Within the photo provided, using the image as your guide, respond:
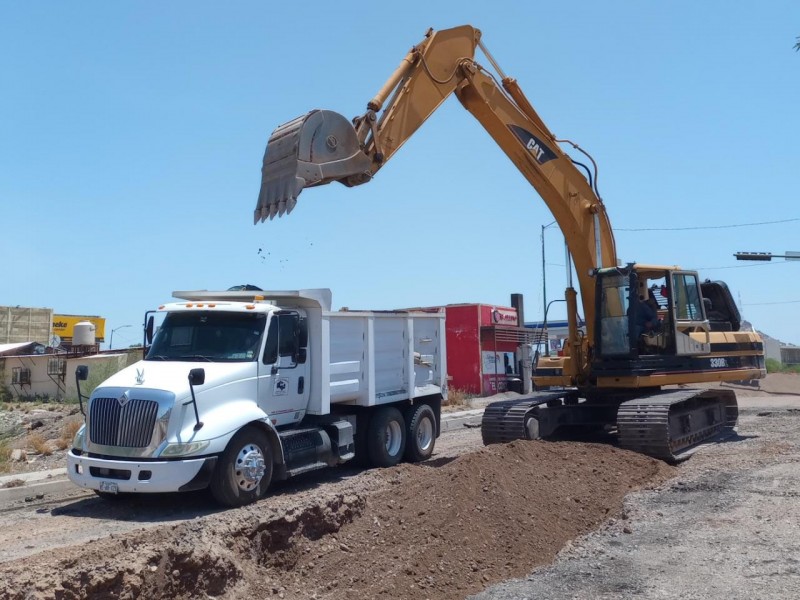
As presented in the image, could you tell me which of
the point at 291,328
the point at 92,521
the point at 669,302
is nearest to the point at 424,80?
the point at 291,328

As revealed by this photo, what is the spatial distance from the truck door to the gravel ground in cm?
451

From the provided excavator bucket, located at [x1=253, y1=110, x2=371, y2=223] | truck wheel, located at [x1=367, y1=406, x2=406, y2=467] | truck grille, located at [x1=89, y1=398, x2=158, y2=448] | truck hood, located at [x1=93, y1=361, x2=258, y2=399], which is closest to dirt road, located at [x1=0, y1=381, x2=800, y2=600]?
A: truck grille, located at [x1=89, y1=398, x2=158, y2=448]

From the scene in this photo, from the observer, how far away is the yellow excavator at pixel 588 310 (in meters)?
11.8

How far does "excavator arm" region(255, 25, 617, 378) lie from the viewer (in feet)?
32.5

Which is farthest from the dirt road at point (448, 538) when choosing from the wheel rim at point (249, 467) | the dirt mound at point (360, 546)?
the wheel rim at point (249, 467)

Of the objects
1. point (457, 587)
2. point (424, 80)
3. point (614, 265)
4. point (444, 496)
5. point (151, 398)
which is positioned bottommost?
point (457, 587)

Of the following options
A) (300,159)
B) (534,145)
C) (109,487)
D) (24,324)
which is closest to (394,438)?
(109,487)

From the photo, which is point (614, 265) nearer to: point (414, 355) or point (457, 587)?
point (414, 355)

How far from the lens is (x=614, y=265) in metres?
13.8

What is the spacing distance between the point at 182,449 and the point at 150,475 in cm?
46

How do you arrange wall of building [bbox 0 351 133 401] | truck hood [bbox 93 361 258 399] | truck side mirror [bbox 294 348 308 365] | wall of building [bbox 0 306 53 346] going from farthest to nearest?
wall of building [bbox 0 306 53 346] < wall of building [bbox 0 351 133 401] < truck side mirror [bbox 294 348 308 365] < truck hood [bbox 93 361 258 399]

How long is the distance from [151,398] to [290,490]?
2.50 meters

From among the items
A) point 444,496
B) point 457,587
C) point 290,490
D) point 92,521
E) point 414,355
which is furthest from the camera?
point 414,355

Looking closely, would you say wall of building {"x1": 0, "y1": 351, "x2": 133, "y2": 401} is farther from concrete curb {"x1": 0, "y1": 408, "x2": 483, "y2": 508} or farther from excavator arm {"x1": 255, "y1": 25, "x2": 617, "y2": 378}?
excavator arm {"x1": 255, "y1": 25, "x2": 617, "y2": 378}
